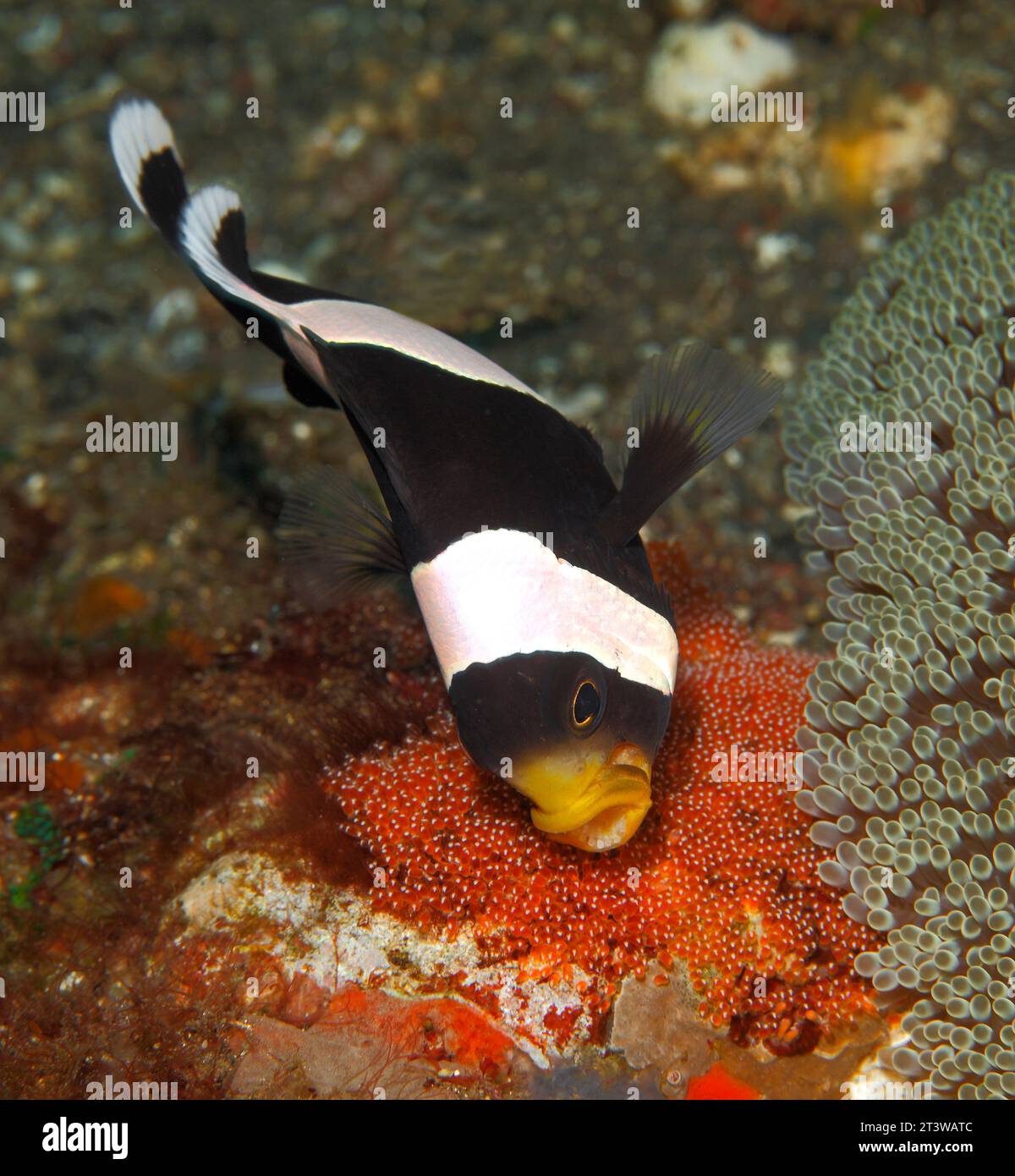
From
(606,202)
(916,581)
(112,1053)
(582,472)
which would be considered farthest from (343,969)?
(606,202)

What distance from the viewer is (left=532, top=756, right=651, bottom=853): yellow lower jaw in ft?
5.10

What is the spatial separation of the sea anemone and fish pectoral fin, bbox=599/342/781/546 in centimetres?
68

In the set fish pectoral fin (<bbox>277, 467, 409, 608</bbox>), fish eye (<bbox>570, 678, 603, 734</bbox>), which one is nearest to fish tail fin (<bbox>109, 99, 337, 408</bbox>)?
fish pectoral fin (<bbox>277, 467, 409, 608</bbox>)

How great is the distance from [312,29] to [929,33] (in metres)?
3.48

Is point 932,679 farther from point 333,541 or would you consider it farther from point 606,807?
point 333,541

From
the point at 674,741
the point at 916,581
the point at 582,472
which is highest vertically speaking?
the point at 582,472

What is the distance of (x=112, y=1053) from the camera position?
1.91 m

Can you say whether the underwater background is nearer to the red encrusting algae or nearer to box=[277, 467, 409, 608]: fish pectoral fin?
the red encrusting algae

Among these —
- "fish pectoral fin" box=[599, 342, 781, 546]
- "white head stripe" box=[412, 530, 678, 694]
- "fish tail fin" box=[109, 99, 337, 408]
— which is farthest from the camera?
"fish tail fin" box=[109, 99, 337, 408]

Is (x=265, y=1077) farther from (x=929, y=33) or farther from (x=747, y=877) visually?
(x=929, y=33)

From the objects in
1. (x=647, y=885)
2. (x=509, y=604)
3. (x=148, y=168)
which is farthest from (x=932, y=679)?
(x=148, y=168)

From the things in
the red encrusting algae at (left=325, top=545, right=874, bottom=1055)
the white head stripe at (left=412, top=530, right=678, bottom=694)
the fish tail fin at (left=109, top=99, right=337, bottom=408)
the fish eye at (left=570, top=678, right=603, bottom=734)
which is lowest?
the red encrusting algae at (left=325, top=545, right=874, bottom=1055)
